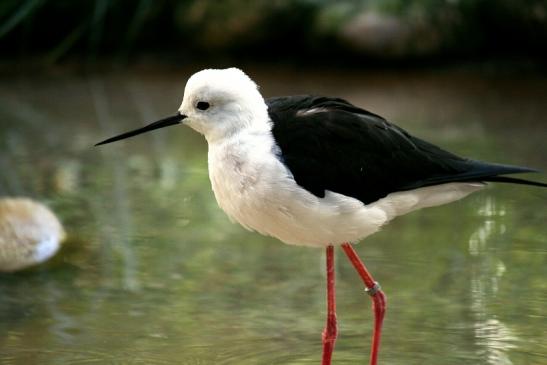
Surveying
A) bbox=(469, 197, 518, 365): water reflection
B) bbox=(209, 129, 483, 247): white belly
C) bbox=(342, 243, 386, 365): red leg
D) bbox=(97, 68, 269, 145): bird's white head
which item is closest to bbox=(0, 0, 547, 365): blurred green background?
bbox=(469, 197, 518, 365): water reflection

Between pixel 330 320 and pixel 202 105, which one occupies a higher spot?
pixel 202 105

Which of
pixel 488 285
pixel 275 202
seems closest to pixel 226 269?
pixel 488 285

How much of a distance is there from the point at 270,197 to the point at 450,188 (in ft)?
2.33

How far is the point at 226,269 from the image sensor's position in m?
4.92

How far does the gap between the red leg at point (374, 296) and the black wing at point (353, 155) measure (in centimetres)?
31

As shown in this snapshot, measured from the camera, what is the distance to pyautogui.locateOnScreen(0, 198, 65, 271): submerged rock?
4.93 metres

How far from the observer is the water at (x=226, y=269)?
13.2ft

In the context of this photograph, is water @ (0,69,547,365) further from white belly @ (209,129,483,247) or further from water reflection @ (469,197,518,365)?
white belly @ (209,129,483,247)

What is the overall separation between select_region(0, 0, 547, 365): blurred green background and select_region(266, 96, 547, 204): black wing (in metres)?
0.69

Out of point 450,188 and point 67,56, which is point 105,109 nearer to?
point 67,56

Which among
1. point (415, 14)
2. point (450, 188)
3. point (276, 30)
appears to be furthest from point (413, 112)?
point (450, 188)

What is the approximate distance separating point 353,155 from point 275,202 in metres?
0.38

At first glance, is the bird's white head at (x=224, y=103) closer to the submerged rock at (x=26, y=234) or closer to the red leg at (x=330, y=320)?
the red leg at (x=330, y=320)

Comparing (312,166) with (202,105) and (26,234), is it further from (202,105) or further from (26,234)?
(26,234)
